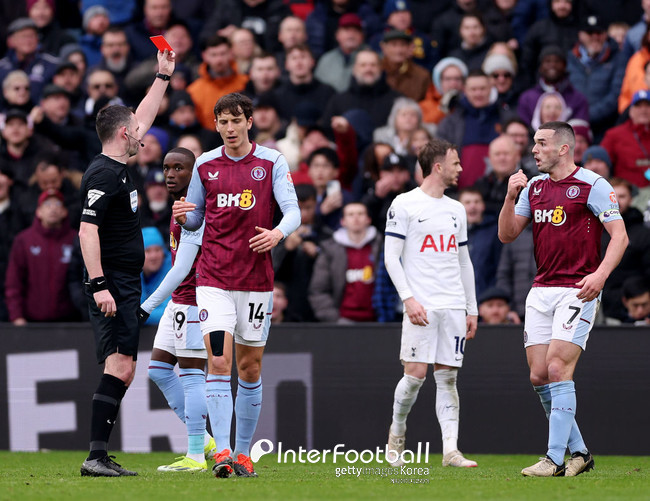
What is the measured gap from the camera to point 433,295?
9.93m

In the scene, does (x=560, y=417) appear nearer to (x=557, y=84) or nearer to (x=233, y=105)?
(x=233, y=105)

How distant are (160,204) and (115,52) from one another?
4166 millimetres

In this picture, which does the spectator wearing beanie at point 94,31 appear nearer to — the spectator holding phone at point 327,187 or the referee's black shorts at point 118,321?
the spectator holding phone at point 327,187

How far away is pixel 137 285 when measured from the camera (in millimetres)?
8773

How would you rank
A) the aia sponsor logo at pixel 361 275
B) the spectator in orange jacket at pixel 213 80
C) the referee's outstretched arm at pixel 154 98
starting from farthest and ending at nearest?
the spectator in orange jacket at pixel 213 80 → the aia sponsor logo at pixel 361 275 → the referee's outstretched arm at pixel 154 98

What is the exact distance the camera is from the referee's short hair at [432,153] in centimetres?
1004

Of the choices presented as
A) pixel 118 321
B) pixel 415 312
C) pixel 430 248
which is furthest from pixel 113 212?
pixel 430 248

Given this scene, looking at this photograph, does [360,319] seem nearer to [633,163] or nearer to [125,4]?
[633,163]

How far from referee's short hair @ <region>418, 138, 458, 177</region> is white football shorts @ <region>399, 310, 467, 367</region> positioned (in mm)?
1250

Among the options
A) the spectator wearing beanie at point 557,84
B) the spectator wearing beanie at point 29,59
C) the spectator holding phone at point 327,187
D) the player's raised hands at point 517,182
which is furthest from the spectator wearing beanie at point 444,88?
the player's raised hands at point 517,182

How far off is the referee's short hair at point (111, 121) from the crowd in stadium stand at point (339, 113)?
9.62ft

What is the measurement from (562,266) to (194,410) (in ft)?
10.3

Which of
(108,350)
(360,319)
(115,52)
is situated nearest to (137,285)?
(108,350)

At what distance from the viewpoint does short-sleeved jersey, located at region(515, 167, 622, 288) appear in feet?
28.7
